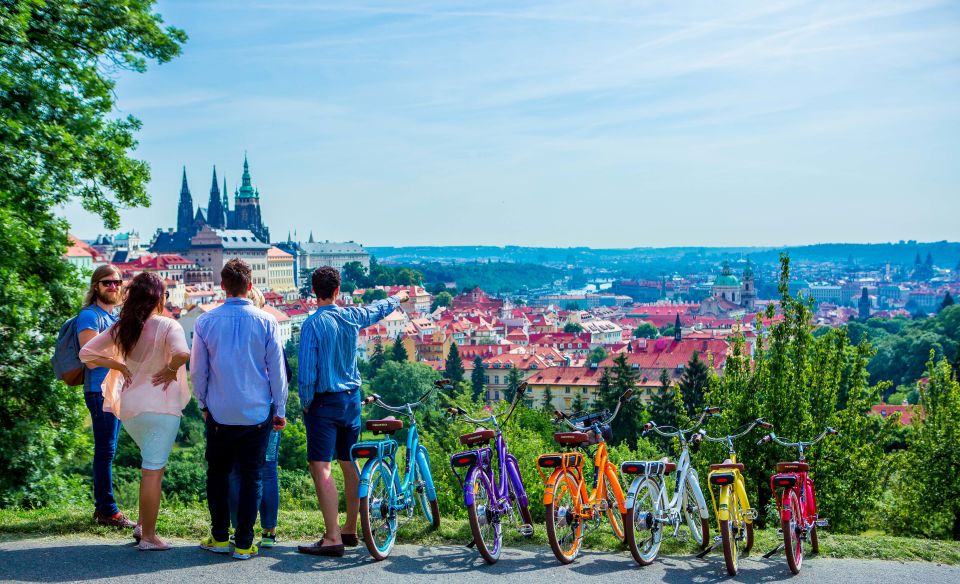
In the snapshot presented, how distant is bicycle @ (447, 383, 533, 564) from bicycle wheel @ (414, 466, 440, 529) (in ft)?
1.05

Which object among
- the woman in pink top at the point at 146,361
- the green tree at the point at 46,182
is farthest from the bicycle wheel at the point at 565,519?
the green tree at the point at 46,182

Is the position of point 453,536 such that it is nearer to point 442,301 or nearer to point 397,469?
point 397,469

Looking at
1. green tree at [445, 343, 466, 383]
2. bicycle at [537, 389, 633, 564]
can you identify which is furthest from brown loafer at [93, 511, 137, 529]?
green tree at [445, 343, 466, 383]

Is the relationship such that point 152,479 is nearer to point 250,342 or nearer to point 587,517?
point 250,342

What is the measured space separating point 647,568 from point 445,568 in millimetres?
1135

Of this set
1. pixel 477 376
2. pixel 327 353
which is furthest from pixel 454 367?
pixel 327 353

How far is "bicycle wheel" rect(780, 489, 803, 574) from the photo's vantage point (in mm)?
5695

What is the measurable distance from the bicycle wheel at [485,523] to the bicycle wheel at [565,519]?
0.30 meters

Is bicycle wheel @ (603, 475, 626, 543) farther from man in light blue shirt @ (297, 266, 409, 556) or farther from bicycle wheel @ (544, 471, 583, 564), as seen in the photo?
man in light blue shirt @ (297, 266, 409, 556)

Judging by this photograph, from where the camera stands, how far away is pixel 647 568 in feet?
19.0

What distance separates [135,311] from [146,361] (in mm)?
277

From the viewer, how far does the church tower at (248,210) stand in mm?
151500

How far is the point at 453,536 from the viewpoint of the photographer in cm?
630

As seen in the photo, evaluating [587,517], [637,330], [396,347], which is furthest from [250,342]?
[637,330]
